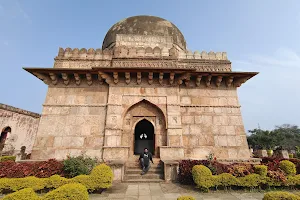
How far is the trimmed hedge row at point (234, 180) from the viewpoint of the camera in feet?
20.2

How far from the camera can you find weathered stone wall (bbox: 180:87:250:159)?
9102mm

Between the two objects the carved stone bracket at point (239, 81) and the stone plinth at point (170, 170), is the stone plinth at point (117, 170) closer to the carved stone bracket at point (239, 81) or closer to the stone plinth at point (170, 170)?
the stone plinth at point (170, 170)

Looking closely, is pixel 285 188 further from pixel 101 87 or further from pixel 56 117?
pixel 56 117

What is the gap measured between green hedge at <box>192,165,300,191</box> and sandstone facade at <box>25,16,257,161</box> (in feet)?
7.72

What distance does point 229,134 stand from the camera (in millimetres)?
9406

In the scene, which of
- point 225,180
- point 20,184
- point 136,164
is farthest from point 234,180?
point 20,184

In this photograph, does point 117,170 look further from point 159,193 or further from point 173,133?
point 173,133

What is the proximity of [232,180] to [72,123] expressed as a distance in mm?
8307

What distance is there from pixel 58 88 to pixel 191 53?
901 centimetres

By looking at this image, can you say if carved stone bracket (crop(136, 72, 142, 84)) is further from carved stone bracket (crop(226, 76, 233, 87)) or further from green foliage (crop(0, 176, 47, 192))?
green foliage (crop(0, 176, 47, 192))

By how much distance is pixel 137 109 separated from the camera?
9820 mm

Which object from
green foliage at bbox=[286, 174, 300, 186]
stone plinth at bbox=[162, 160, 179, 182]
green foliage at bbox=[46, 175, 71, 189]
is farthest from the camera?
stone plinth at bbox=[162, 160, 179, 182]

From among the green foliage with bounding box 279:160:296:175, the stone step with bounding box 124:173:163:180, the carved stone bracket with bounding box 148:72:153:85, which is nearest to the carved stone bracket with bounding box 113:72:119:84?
the carved stone bracket with bounding box 148:72:153:85

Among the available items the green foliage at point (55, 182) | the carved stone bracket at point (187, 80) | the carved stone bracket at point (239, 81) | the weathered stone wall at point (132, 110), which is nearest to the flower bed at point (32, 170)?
the green foliage at point (55, 182)
